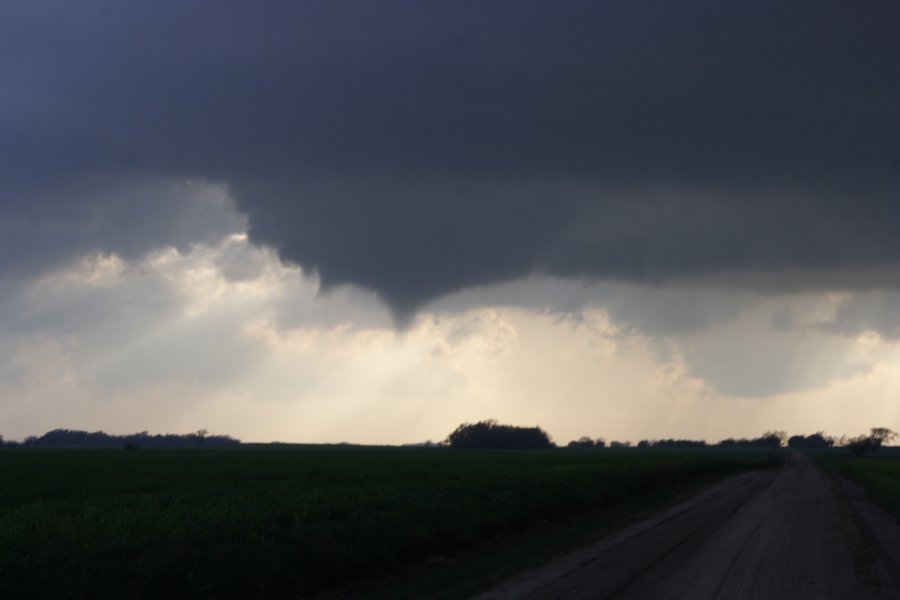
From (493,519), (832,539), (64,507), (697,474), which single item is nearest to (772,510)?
(832,539)

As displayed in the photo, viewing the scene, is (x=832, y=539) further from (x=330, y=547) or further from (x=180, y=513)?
(x=180, y=513)

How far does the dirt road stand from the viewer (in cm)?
1362

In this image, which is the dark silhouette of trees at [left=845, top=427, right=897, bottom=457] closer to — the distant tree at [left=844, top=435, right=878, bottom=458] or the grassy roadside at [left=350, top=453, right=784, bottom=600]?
the distant tree at [left=844, top=435, right=878, bottom=458]

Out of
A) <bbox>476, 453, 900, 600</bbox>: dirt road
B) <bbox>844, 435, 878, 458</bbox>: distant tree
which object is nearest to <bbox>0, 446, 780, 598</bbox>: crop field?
<bbox>476, 453, 900, 600</bbox>: dirt road

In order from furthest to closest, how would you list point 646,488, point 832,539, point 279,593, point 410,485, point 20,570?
1. point 646,488
2. point 410,485
3. point 832,539
4. point 279,593
5. point 20,570

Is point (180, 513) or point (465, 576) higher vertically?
point (180, 513)

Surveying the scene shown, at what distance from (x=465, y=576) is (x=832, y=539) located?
9.82 meters

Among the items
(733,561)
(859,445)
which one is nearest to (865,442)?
(859,445)

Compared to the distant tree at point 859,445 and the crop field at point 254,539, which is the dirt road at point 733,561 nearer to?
the crop field at point 254,539

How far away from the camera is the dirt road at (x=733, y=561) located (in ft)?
44.7

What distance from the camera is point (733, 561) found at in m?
16.7

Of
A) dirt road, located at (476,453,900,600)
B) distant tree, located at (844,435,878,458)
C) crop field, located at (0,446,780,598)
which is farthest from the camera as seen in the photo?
distant tree, located at (844,435,878,458)

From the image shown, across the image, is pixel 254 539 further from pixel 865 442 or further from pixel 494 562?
pixel 865 442

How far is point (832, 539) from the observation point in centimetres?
2066
